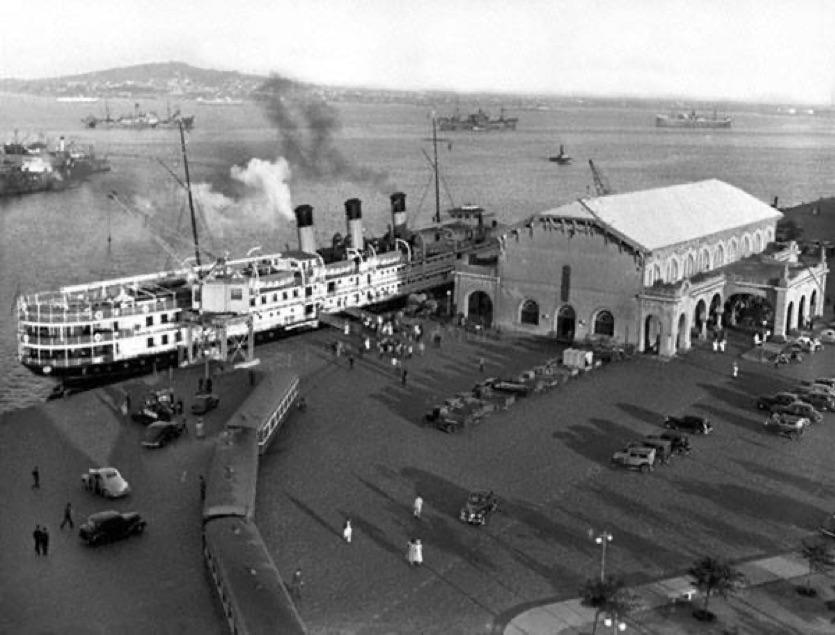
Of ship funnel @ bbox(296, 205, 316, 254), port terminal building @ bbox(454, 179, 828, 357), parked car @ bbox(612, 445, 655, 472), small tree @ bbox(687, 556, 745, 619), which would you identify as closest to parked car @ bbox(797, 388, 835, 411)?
port terminal building @ bbox(454, 179, 828, 357)

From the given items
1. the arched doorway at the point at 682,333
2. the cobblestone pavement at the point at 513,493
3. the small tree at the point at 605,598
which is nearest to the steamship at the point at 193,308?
the cobblestone pavement at the point at 513,493

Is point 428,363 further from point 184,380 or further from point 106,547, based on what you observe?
point 106,547

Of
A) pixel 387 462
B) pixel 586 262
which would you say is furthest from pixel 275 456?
pixel 586 262

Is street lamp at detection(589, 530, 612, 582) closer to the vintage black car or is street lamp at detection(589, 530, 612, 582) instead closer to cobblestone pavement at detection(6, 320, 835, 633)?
cobblestone pavement at detection(6, 320, 835, 633)

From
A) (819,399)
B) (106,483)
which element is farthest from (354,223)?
(106,483)

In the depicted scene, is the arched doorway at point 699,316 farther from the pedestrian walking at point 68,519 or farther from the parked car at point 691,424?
the pedestrian walking at point 68,519

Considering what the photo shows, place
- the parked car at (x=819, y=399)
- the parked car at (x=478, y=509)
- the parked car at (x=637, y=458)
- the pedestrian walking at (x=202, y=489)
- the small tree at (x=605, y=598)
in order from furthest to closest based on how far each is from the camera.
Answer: the parked car at (x=819, y=399)
the parked car at (x=637, y=458)
the pedestrian walking at (x=202, y=489)
the parked car at (x=478, y=509)
the small tree at (x=605, y=598)
